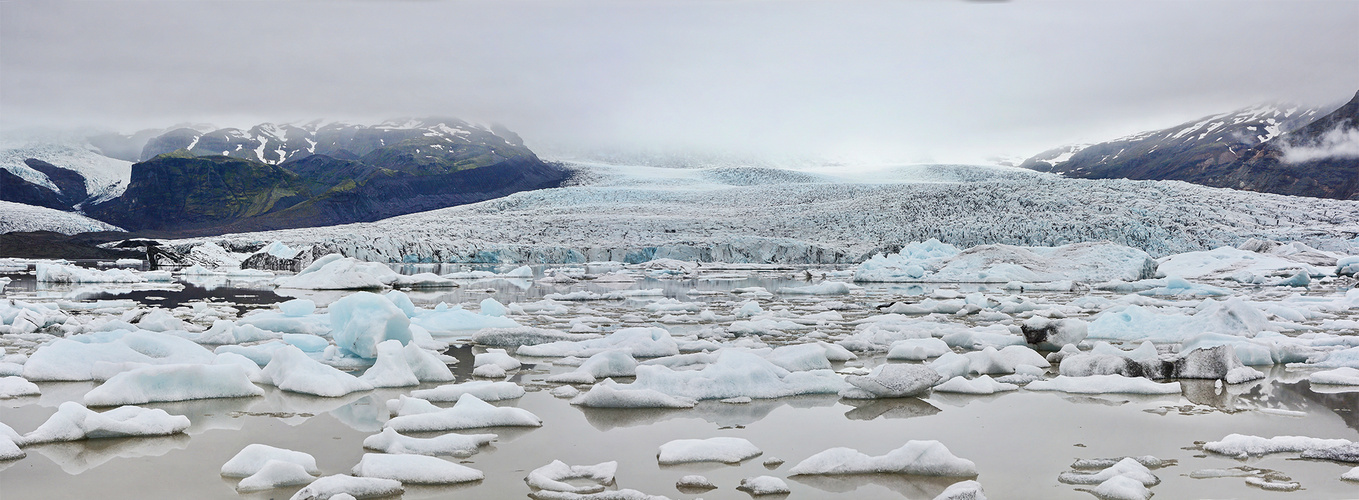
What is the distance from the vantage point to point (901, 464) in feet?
9.37

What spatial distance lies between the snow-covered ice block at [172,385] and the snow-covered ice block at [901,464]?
2.88 m

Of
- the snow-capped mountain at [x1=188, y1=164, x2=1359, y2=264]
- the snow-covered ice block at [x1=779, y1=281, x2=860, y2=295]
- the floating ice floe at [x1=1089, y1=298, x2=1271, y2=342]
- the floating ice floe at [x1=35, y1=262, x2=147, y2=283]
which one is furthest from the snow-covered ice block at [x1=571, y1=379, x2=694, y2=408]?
the snow-capped mountain at [x1=188, y1=164, x2=1359, y2=264]

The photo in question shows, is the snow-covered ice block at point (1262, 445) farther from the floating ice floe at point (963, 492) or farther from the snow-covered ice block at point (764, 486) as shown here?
the snow-covered ice block at point (764, 486)

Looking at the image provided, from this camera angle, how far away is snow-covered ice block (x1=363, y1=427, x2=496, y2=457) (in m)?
3.06

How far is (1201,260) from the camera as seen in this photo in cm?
2042

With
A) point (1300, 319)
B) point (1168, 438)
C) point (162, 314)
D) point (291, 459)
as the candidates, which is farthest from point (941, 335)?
point (162, 314)

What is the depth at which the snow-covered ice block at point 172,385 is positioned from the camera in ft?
13.1

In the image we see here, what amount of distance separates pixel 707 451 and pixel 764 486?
458mm

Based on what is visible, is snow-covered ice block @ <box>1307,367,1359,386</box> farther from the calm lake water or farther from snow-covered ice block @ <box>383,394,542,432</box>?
snow-covered ice block @ <box>383,394,542,432</box>

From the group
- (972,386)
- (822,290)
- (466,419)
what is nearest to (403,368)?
(466,419)

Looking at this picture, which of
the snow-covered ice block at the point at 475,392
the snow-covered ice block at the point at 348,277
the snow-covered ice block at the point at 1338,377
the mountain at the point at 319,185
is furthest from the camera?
the mountain at the point at 319,185

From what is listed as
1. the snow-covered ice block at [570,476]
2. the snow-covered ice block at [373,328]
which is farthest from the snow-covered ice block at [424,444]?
the snow-covered ice block at [373,328]

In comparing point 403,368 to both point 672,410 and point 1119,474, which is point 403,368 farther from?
point 1119,474

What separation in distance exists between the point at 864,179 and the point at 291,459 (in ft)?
194
